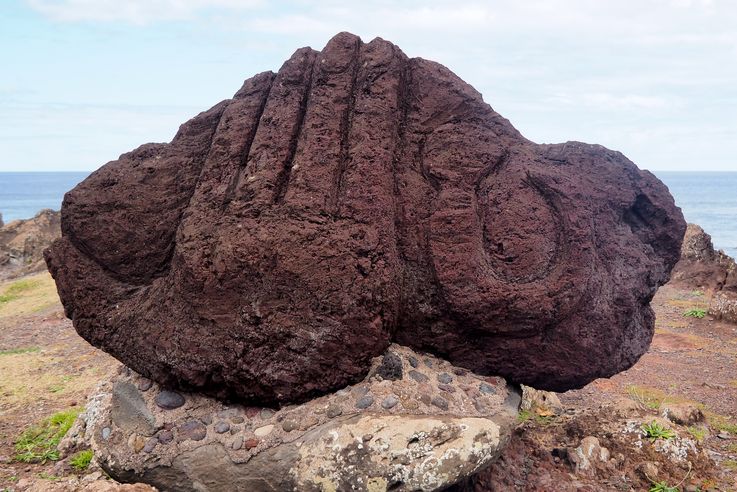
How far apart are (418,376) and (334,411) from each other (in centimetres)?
59

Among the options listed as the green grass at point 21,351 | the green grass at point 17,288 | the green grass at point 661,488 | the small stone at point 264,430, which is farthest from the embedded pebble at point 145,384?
the green grass at point 17,288

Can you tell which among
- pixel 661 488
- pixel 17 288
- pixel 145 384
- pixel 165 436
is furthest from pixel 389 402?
pixel 17 288

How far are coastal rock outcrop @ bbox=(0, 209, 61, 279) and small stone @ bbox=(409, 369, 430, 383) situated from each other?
1923cm

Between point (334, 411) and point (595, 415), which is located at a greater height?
point (334, 411)

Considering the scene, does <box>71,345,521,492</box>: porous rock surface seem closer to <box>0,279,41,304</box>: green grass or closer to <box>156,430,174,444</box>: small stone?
<box>156,430,174,444</box>: small stone

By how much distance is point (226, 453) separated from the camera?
402 centimetres

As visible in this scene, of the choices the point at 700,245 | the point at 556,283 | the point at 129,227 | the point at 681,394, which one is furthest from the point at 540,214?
the point at 700,245

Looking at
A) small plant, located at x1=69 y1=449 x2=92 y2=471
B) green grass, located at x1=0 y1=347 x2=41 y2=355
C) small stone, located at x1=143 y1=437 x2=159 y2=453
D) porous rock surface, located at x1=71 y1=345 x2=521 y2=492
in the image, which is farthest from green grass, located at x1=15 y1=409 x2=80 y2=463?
green grass, located at x1=0 y1=347 x2=41 y2=355

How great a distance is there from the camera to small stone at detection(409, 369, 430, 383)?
4.27 meters

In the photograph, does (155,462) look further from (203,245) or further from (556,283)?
(556,283)

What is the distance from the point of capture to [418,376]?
4.29 metres

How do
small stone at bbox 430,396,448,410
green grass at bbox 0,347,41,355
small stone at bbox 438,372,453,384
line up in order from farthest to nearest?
green grass at bbox 0,347,41,355
small stone at bbox 438,372,453,384
small stone at bbox 430,396,448,410

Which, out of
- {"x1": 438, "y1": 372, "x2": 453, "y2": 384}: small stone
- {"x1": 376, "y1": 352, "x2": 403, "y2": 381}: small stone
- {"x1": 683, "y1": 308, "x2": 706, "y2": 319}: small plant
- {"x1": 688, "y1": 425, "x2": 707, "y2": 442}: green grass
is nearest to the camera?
{"x1": 376, "y1": 352, "x2": 403, "y2": 381}: small stone

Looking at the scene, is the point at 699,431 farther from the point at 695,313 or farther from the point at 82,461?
the point at 695,313
